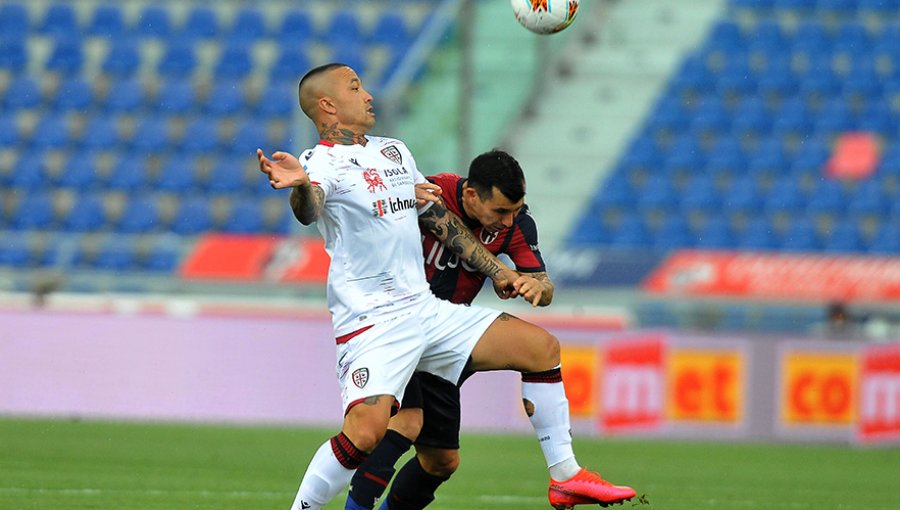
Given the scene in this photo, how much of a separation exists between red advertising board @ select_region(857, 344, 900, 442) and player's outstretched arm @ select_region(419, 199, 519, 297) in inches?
322

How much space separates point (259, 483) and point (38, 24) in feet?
42.3

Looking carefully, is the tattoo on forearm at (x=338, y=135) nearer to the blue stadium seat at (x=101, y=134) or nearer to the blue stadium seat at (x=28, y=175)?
the blue stadium seat at (x=28, y=175)

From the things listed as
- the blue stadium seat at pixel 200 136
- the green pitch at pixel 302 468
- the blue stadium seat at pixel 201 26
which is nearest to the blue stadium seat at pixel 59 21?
the blue stadium seat at pixel 201 26

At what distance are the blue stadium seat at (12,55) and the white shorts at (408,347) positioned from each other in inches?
582

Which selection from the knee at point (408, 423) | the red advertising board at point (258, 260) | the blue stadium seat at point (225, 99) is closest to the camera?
the knee at point (408, 423)

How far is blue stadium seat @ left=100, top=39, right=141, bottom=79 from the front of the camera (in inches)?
766

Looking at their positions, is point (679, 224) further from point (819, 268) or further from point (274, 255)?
point (274, 255)

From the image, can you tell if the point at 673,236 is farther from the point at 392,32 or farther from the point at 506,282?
the point at 506,282

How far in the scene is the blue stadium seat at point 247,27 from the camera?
64.5ft

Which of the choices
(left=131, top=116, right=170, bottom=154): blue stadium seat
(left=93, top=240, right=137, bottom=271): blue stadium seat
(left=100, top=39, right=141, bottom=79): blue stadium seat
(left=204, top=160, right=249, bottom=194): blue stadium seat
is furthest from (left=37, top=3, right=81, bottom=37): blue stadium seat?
(left=93, top=240, right=137, bottom=271): blue stadium seat

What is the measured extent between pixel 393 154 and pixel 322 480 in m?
1.36

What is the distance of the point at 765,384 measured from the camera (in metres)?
13.5

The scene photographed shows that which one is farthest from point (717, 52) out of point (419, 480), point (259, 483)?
point (419, 480)

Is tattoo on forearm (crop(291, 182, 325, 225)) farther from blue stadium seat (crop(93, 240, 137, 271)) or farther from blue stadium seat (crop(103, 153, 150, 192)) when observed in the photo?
blue stadium seat (crop(103, 153, 150, 192))
